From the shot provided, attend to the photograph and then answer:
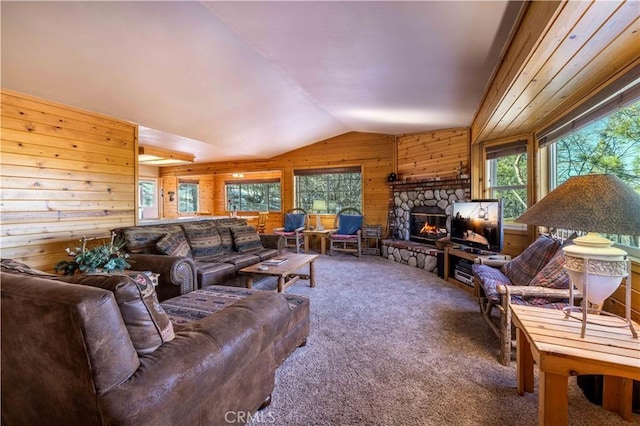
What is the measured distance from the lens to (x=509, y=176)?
4.16m

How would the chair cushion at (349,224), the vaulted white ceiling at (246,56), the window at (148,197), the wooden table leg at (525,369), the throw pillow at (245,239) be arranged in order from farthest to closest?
the window at (148,197) < the chair cushion at (349,224) < the throw pillow at (245,239) < the vaulted white ceiling at (246,56) < the wooden table leg at (525,369)

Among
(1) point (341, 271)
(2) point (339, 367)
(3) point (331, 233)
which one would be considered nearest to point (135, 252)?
(2) point (339, 367)

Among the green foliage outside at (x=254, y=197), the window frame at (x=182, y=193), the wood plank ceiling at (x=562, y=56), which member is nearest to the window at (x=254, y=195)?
the green foliage outside at (x=254, y=197)

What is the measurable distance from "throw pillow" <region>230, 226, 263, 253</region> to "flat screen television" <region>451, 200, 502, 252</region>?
2926 mm

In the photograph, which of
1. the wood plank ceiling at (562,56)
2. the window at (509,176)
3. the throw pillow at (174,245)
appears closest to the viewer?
the wood plank ceiling at (562,56)

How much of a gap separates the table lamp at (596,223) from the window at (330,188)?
5.49 meters

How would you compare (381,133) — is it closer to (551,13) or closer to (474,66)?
(474,66)

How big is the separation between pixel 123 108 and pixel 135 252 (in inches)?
69.6

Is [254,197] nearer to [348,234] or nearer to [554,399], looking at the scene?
[348,234]

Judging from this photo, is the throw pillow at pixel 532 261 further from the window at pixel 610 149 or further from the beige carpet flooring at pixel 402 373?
the beige carpet flooring at pixel 402 373

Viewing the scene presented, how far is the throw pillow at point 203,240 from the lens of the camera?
12.2ft

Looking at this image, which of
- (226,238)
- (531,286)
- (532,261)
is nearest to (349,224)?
(226,238)

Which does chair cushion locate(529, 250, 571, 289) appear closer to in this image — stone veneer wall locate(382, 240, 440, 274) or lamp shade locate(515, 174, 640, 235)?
lamp shade locate(515, 174, 640, 235)

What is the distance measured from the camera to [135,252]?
3188 millimetres
